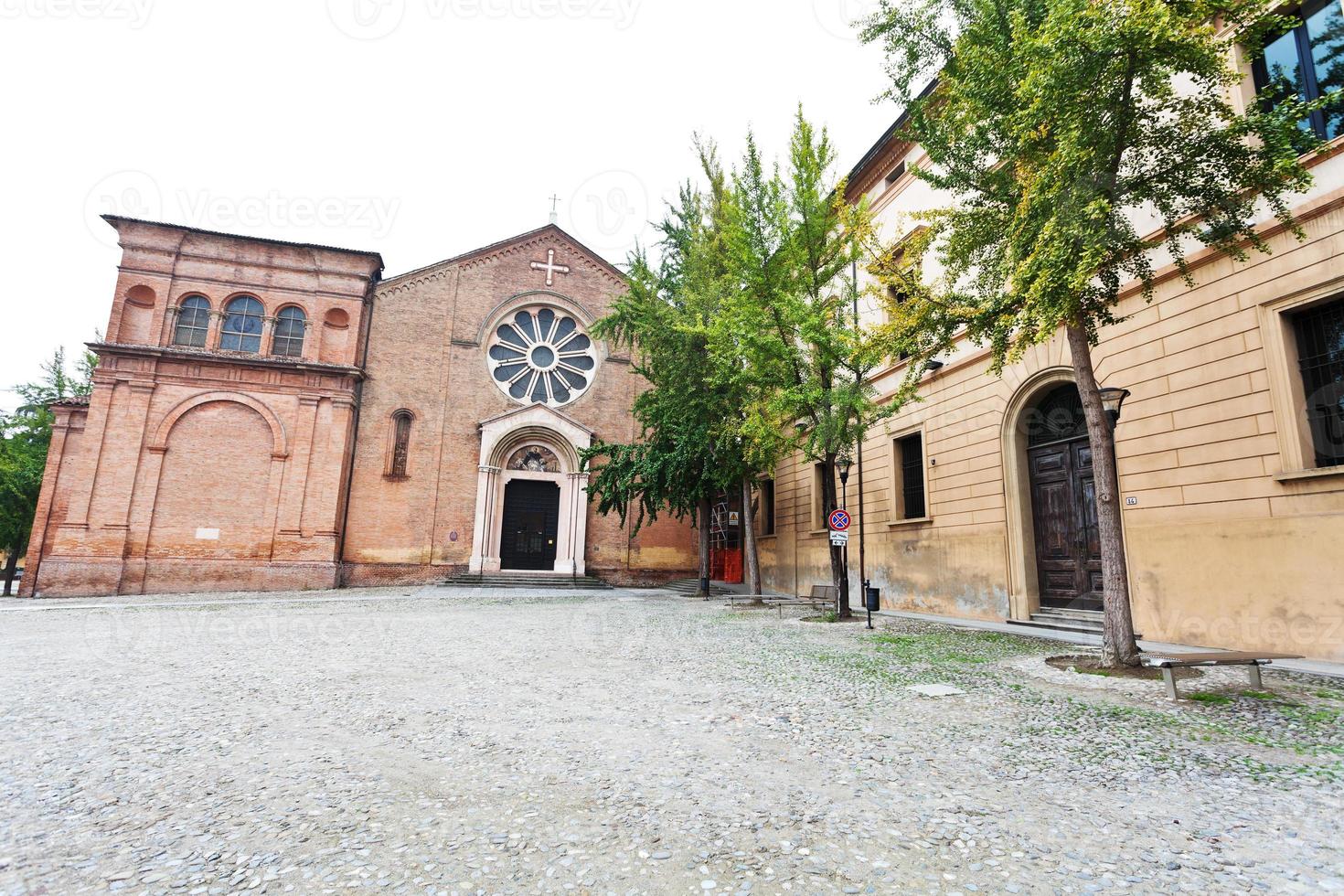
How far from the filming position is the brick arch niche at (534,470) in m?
24.0

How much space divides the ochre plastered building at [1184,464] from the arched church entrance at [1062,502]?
0.03 meters

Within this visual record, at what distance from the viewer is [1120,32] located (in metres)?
6.15

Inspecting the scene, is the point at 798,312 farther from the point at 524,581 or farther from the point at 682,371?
the point at 524,581

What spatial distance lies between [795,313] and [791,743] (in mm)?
8487

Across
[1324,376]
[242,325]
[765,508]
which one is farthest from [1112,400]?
[242,325]

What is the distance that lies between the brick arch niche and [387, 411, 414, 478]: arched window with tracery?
2.66 metres

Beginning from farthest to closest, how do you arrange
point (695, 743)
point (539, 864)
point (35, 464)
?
point (35, 464) < point (695, 743) < point (539, 864)

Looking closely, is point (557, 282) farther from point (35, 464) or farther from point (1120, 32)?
point (1120, 32)

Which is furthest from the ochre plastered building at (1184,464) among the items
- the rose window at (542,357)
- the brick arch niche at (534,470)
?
the rose window at (542,357)

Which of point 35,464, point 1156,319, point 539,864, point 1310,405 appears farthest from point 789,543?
point 35,464

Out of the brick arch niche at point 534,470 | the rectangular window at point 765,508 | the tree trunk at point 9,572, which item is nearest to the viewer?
the tree trunk at point 9,572

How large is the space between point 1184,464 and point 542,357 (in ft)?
71.6

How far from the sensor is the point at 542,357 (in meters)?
26.3

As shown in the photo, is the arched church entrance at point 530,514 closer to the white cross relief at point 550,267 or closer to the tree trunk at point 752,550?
the white cross relief at point 550,267
